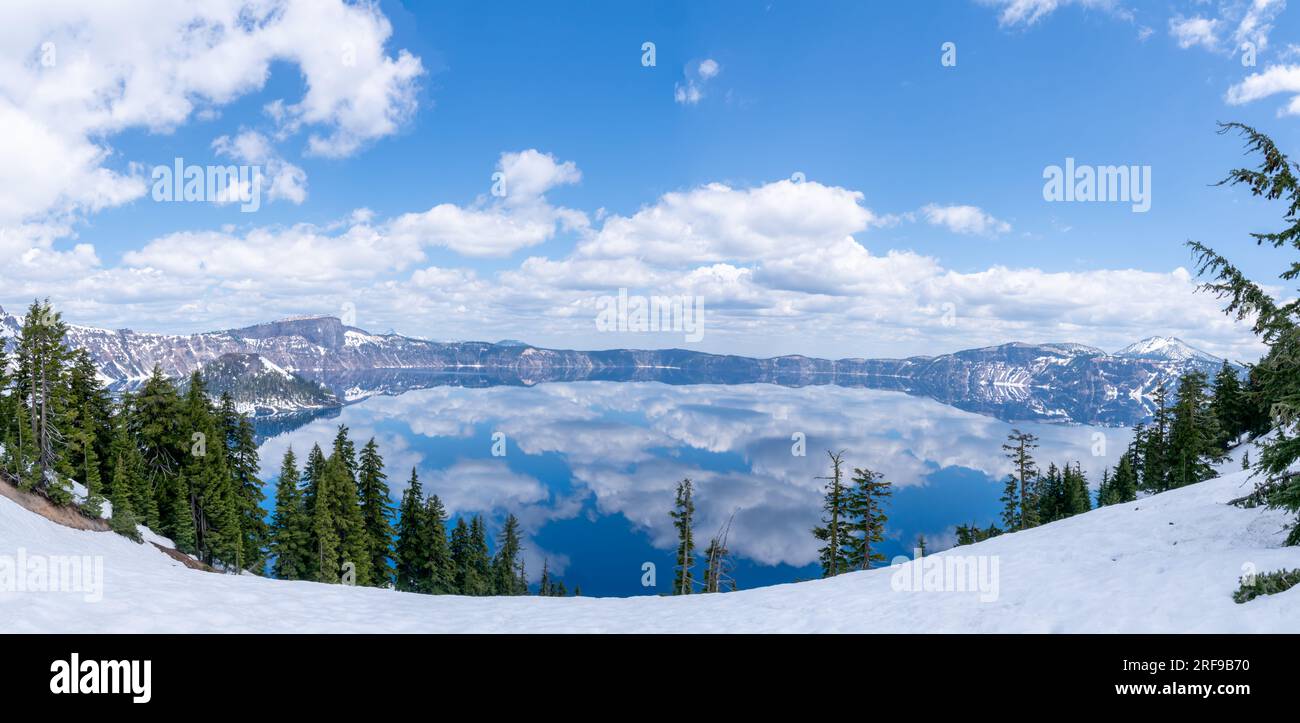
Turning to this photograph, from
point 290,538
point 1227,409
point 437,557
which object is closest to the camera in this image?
point 290,538

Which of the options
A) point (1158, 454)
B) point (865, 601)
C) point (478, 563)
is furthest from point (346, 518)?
point (1158, 454)

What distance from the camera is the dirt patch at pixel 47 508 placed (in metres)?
20.8

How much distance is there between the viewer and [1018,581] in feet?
38.1

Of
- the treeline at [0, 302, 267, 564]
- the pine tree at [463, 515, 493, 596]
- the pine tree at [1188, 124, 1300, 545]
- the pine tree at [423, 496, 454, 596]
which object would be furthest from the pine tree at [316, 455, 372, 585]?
the pine tree at [1188, 124, 1300, 545]

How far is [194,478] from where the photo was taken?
105 feet

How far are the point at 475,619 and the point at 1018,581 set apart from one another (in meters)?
12.7

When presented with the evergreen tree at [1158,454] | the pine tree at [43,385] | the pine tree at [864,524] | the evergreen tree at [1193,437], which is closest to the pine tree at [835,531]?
the pine tree at [864,524]

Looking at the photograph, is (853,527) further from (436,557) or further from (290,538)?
(290,538)

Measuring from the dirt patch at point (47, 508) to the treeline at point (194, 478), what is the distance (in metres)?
0.35

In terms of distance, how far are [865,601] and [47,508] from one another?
1284 inches

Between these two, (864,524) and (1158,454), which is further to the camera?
(1158,454)

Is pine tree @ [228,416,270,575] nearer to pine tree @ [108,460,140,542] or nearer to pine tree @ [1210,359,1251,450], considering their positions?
pine tree @ [108,460,140,542]

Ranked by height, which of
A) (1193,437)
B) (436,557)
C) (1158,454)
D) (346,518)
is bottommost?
(436,557)

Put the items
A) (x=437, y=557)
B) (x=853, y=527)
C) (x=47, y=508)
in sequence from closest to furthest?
(x=47, y=508), (x=853, y=527), (x=437, y=557)
